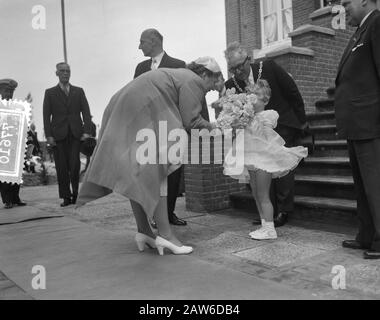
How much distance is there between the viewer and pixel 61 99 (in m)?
7.38

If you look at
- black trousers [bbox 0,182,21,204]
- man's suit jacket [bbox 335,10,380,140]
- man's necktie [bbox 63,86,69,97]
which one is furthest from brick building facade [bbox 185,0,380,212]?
black trousers [bbox 0,182,21,204]

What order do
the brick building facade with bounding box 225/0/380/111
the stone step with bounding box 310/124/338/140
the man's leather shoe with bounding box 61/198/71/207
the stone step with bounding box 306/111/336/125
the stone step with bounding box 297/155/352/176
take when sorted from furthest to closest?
the brick building facade with bounding box 225/0/380/111
the man's leather shoe with bounding box 61/198/71/207
the stone step with bounding box 306/111/336/125
the stone step with bounding box 310/124/338/140
the stone step with bounding box 297/155/352/176

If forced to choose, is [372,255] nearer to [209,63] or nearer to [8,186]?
[209,63]

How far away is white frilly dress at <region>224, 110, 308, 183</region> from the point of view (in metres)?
4.41

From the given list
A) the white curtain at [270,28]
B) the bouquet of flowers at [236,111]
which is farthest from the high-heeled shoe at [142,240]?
the white curtain at [270,28]

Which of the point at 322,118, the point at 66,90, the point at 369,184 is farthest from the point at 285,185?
the point at 66,90

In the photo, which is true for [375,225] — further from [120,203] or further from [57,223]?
[120,203]

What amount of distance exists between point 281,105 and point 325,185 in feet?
3.82

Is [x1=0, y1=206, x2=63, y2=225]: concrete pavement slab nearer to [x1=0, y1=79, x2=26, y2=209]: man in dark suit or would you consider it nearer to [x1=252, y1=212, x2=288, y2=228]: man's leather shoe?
[x1=0, y1=79, x2=26, y2=209]: man in dark suit

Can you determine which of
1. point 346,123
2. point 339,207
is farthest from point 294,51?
point 346,123

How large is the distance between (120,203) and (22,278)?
374cm

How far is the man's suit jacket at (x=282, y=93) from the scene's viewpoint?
479 cm

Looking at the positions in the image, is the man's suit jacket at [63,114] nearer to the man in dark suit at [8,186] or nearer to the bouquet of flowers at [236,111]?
the man in dark suit at [8,186]

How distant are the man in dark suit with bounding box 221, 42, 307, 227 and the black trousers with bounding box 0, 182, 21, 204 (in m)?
4.23
